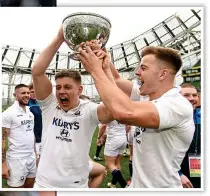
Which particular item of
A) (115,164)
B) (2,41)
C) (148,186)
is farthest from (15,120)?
(148,186)

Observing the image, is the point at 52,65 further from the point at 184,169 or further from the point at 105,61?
the point at 184,169

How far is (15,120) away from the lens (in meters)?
2.31

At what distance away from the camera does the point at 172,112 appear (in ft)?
4.33

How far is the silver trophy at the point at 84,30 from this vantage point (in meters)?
1.42

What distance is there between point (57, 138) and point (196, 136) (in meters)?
0.81

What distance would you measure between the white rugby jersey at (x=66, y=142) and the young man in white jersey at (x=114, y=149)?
26 cm

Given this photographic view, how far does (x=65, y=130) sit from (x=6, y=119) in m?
0.57

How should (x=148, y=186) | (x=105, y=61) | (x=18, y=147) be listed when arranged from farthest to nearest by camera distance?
(x=18, y=147)
(x=148, y=186)
(x=105, y=61)

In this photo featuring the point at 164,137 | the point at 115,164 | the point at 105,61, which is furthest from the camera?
the point at 115,164

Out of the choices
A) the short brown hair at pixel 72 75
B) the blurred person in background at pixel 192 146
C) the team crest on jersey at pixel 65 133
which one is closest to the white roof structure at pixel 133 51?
the short brown hair at pixel 72 75

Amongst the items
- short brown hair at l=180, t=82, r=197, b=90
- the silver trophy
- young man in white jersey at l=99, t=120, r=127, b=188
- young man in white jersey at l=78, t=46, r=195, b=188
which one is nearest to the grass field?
young man in white jersey at l=99, t=120, r=127, b=188

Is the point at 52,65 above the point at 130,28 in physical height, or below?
below

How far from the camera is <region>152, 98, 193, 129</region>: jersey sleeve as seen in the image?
4.21 feet

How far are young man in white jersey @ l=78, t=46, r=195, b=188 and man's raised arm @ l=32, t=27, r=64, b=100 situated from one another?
0.46 meters
